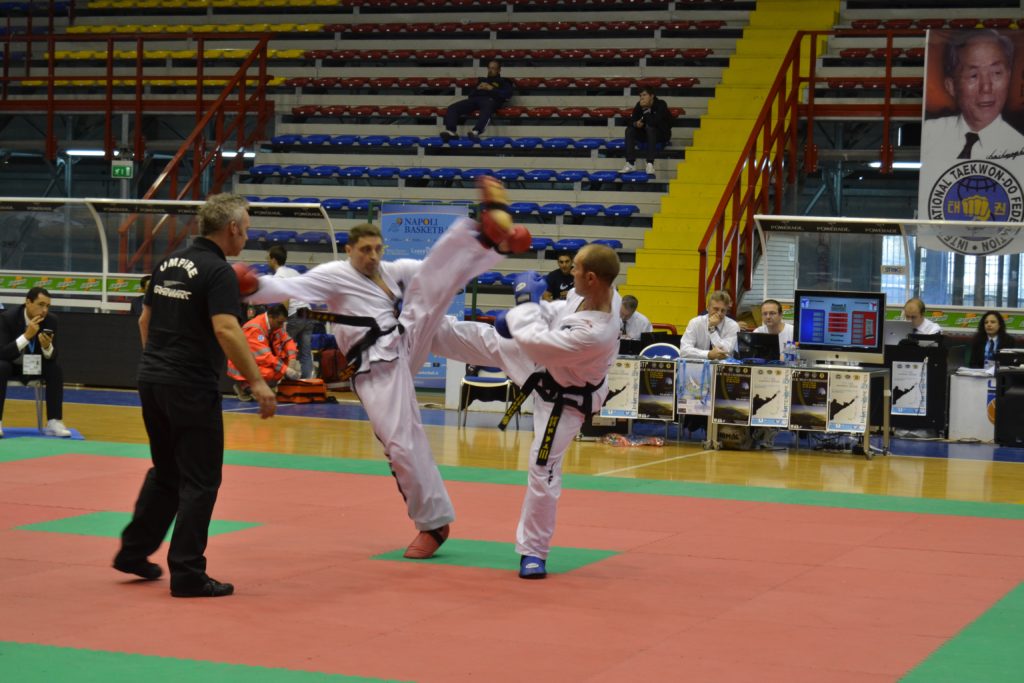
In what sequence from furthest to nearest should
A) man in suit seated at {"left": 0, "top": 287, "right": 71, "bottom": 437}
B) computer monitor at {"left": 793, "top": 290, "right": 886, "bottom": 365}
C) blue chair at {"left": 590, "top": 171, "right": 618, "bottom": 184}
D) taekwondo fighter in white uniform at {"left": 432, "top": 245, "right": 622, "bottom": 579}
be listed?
blue chair at {"left": 590, "top": 171, "right": 618, "bottom": 184}
computer monitor at {"left": 793, "top": 290, "right": 886, "bottom": 365}
man in suit seated at {"left": 0, "top": 287, "right": 71, "bottom": 437}
taekwondo fighter in white uniform at {"left": 432, "top": 245, "right": 622, "bottom": 579}

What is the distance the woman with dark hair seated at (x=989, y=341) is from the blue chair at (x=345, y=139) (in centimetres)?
1255

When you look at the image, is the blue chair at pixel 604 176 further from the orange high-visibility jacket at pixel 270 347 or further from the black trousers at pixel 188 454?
the black trousers at pixel 188 454

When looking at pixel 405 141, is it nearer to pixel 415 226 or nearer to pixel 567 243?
pixel 567 243

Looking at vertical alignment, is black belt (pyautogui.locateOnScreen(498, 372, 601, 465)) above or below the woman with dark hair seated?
below

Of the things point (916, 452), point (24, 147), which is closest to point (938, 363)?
point (916, 452)

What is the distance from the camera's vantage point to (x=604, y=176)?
2216 centimetres

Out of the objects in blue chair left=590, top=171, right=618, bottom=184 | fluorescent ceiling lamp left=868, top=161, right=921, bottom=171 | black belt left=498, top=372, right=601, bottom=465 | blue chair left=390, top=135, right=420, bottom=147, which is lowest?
black belt left=498, top=372, right=601, bottom=465

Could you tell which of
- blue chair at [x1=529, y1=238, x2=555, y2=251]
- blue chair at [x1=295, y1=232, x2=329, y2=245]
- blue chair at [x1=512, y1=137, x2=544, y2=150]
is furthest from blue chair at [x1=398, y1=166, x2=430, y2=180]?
blue chair at [x1=529, y1=238, x2=555, y2=251]

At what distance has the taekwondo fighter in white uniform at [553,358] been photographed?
6.88m

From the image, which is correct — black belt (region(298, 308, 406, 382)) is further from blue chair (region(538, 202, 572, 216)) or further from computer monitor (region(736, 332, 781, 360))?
blue chair (region(538, 202, 572, 216))

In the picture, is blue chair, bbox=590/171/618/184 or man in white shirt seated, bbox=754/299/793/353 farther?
blue chair, bbox=590/171/618/184

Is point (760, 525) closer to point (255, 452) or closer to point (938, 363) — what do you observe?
point (255, 452)

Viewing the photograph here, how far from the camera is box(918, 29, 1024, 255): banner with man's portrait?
18.3 m

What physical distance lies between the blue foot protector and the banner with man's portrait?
12911 millimetres
